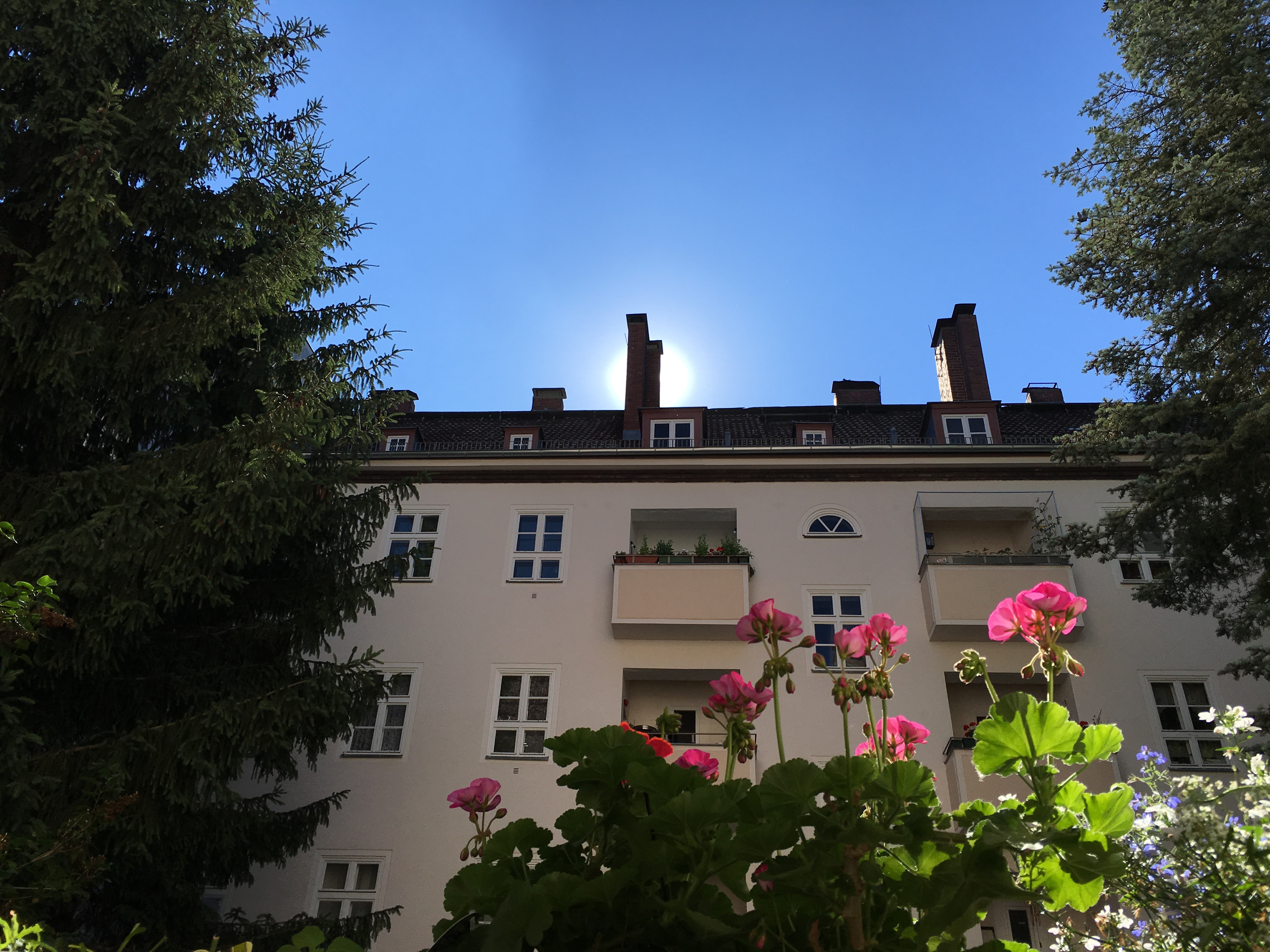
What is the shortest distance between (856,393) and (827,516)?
860 centimetres

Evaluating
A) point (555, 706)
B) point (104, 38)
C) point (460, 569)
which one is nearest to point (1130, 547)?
point (555, 706)

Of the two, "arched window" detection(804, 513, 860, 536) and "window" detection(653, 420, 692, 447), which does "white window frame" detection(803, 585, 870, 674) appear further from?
"window" detection(653, 420, 692, 447)

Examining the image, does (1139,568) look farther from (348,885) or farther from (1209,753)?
(348,885)

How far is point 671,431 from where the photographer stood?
2183cm

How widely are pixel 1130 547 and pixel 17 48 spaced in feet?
47.2

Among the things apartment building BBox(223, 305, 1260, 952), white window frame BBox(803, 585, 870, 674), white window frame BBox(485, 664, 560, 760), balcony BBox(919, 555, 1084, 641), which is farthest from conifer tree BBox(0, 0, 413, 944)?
balcony BBox(919, 555, 1084, 641)

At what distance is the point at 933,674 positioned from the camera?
1628cm

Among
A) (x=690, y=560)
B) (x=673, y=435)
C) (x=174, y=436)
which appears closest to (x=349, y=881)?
(x=690, y=560)

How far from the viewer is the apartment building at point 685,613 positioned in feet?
51.3

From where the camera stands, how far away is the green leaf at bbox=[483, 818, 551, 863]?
170 centimetres

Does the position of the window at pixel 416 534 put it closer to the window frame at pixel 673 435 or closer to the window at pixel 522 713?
the window at pixel 522 713

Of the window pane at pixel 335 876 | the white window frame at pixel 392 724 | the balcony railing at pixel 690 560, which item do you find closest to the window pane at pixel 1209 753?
the balcony railing at pixel 690 560

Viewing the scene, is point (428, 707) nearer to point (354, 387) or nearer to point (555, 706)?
point (555, 706)

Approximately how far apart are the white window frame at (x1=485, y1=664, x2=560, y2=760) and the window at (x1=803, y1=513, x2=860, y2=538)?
555 cm
